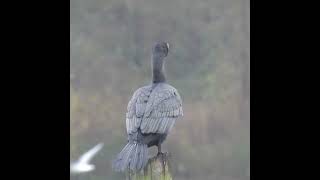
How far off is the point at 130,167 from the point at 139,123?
27 cm

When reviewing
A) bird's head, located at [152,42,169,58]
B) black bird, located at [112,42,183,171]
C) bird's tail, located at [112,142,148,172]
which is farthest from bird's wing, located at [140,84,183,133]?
bird's head, located at [152,42,169,58]

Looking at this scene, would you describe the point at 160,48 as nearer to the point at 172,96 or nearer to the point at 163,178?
the point at 172,96

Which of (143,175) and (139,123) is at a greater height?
(139,123)

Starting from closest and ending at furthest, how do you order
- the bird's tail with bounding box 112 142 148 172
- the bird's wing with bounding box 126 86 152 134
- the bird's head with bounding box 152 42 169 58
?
the bird's tail with bounding box 112 142 148 172 → the bird's wing with bounding box 126 86 152 134 → the bird's head with bounding box 152 42 169 58

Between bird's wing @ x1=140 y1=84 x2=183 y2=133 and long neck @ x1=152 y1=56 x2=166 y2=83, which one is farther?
long neck @ x1=152 y1=56 x2=166 y2=83

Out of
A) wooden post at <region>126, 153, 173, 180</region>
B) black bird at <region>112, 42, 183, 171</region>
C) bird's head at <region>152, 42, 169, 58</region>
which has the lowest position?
wooden post at <region>126, 153, 173, 180</region>

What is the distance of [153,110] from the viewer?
3.77 m

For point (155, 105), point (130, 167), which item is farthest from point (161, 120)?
point (130, 167)

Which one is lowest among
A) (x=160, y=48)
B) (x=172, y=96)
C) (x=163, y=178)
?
(x=163, y=178)

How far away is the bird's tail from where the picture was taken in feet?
11.8

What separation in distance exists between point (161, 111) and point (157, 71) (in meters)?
0.31

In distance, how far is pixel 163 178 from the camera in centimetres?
362

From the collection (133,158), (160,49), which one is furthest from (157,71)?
(133,158)

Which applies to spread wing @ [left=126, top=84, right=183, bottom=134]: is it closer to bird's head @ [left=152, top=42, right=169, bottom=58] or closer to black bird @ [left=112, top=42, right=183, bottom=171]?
black bird @ [left=112, top=42, right=183, bottom=171]
